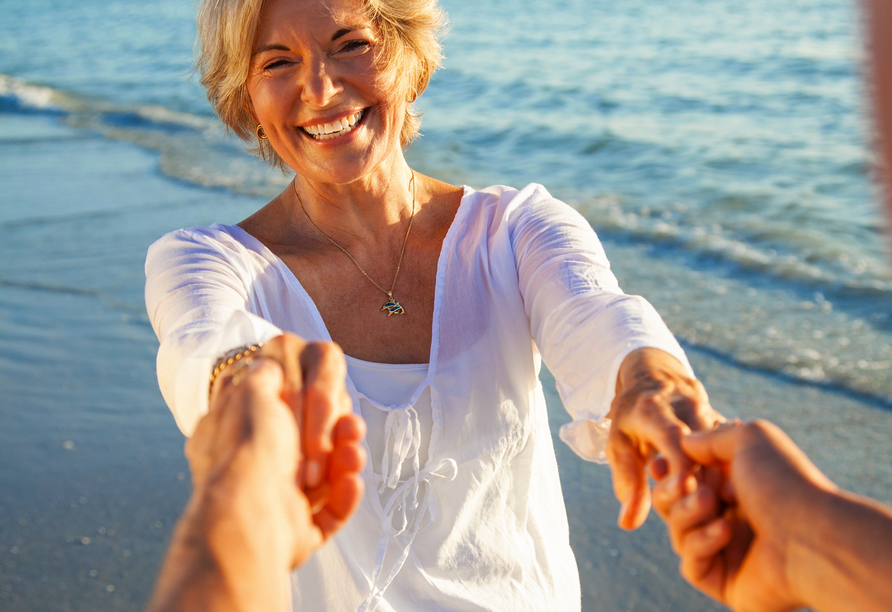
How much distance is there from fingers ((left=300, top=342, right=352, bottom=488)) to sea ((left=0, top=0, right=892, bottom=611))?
0.75 m

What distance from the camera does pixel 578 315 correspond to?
1.71 m

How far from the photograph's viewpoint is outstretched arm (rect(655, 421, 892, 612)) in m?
0.98

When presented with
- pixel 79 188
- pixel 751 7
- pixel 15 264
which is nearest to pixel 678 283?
pixel 15 264

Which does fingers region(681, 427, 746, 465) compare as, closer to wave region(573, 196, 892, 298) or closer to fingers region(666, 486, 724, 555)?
fingers region(666, 486, 724, 555)

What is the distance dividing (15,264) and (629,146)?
6116 millimetres

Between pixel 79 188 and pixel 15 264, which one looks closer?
pixel 15 264

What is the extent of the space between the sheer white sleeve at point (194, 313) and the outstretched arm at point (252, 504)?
0.18m

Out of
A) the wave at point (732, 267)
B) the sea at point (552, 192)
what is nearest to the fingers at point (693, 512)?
the sea at point (552, 192)

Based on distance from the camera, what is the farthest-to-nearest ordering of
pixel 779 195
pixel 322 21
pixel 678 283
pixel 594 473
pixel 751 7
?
pixel 751 7 < pixel 779 195 < pixel 678 283 < pixel 594 473 < pixel 322 21

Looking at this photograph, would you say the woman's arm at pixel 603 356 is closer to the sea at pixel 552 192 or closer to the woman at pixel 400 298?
the woman at pixel 400 298

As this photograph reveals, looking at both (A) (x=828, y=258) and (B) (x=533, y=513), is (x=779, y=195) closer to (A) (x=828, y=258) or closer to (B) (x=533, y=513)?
(A) (x=828, y=258)

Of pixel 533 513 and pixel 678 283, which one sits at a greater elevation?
pixel 533 513

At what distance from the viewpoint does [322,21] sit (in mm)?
2010

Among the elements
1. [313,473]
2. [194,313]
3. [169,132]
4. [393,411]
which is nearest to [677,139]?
[169,132]
